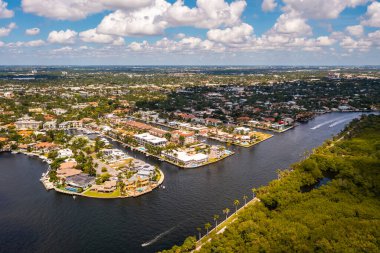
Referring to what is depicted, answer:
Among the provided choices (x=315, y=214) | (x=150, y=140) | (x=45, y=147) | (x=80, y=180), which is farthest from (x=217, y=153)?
(x=45, y=147)

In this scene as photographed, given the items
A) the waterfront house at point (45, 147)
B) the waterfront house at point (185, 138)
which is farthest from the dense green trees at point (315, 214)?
the waterfront house at point (45, 147)

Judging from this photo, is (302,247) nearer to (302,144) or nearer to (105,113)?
(302,144)

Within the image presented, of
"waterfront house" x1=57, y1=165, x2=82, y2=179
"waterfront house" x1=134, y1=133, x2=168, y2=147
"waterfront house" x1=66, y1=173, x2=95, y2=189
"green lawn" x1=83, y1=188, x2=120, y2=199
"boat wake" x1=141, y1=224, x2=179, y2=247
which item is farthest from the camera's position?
"waterfront house" x1=134, y1=133, x2=168, y2=147

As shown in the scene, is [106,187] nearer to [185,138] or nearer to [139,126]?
[185,138]

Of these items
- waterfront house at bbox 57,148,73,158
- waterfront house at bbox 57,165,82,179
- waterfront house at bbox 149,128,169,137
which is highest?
waterfront house at bbox 149,128,169,137

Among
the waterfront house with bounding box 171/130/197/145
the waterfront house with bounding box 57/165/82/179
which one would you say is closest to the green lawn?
the waterfront house with bounding box 57/165/82/179

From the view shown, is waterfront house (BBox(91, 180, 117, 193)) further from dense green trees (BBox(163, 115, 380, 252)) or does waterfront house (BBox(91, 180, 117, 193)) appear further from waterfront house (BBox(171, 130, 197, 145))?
waterfront house (BBox(171, 130, 197, 145))
